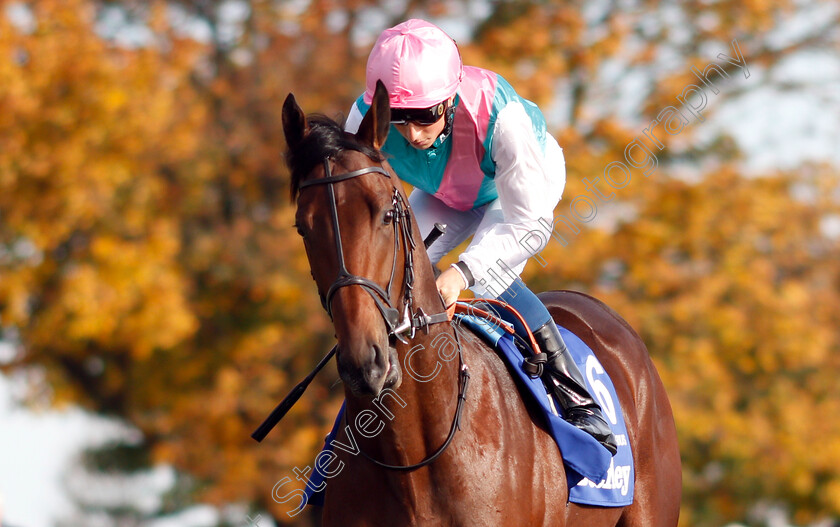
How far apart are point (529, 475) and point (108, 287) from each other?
9209mm

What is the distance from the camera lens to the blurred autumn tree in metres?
11.4

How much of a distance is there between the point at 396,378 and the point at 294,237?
939cm

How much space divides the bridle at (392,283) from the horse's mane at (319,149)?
4 centimetres

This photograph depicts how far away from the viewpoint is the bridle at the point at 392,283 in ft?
8.80

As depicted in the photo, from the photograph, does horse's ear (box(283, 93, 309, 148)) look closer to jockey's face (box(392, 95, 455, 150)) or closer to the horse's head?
the horse's head

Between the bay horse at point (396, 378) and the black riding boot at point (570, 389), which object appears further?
the black riding boot at point (570, 389)

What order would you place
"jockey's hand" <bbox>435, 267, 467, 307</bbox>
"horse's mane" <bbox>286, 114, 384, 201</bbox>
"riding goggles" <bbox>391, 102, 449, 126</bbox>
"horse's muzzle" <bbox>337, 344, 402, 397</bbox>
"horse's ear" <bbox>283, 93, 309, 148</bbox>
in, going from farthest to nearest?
"riding goggles" <bbox>391, 102, 449, 126</bbox>
"jockey's hand" <bbox>435, 267, 467, 307</bbox>
"horse's ear" <bbox>283, 93, 309, 148</bbox>
"horse's mane" <bbox>286, 114, 384, 201</bbox>
"horse's muzzle" <bbox>337, 344, 402, 397</bbox>

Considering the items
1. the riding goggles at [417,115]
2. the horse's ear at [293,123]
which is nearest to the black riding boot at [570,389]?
the riding goggles at [417,115]

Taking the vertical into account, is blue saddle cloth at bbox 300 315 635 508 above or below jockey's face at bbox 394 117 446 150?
below

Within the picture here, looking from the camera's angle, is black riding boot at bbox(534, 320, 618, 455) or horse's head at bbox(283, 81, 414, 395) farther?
black riding boot at bbox(534, 320, 618, 455)

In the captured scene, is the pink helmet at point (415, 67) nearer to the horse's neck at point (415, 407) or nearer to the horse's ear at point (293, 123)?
the horse's ear at point (293, 123)

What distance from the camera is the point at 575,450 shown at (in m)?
3.49

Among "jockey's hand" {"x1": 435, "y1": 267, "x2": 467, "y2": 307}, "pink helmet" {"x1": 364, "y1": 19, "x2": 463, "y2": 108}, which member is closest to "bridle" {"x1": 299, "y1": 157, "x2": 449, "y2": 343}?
"jockey's hand" {"x1": 435, "y1": 267, "x2": 467, "y2": 307}

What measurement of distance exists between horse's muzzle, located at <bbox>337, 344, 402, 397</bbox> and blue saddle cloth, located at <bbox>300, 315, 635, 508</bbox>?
870mm
